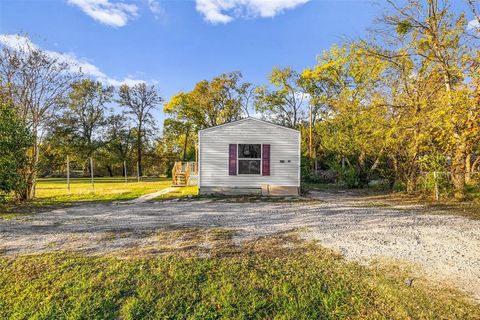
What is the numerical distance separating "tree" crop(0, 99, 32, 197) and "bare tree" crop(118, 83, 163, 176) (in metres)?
22.0

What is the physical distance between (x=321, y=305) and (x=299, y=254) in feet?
3.88

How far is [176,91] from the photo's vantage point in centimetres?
2847

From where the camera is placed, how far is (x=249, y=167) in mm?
10852

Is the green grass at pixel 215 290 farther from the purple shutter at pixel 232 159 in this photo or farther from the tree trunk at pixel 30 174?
the purple shutter at pixel 232 159

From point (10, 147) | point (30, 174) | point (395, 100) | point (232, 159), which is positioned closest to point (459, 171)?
point (395, 100)

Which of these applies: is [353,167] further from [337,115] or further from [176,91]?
[176,91]

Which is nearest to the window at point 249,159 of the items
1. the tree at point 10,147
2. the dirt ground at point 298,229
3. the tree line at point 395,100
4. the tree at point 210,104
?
the dirt ground at point 298,229

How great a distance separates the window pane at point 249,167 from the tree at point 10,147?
712 cm

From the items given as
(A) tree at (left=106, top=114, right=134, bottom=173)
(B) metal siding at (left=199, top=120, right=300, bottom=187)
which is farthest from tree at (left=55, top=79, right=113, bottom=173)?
(B) metal siding at (left=199, top=120, right=300, bottom=187)

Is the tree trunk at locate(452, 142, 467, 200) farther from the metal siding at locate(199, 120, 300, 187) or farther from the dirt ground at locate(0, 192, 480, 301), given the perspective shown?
the metal siding at locate(199, 120, 300, 187)

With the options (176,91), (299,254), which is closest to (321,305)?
(299,254)

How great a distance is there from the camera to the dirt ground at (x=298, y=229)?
12.0 ft

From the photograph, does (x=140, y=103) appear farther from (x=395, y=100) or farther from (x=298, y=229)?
(x=298, y=229)

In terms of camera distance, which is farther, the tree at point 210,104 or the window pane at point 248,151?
the tree at point 210,104
